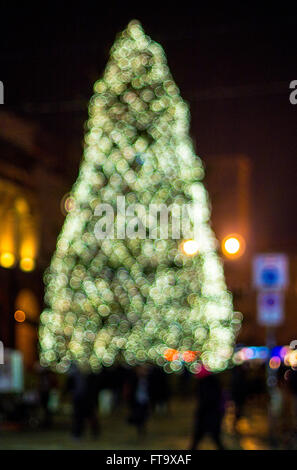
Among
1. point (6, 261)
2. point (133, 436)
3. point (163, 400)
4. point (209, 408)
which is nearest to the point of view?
point (209, 408)

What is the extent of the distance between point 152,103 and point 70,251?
5304 millimetres

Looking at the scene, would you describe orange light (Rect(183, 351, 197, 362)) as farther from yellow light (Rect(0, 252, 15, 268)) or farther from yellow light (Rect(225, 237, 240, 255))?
yellow light (Rect(225, 237, 240, 255))

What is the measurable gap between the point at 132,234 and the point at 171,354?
4.27 metres

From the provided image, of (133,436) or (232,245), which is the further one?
(133,436)

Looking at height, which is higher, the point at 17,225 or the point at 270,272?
the point at 17,225

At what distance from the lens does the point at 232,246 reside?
23.8m

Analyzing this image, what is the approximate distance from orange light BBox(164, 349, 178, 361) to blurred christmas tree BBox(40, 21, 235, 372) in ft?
0.14

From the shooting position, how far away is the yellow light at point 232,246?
77.9ft

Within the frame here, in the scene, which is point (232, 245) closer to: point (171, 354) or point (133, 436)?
point (133, 436)

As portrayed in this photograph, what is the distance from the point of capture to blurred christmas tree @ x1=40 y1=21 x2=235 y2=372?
116 ft

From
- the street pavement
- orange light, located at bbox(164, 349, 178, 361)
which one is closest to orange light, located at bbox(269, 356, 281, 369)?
the street pavement

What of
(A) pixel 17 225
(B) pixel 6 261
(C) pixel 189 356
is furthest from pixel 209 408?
(A) pixel 17 225

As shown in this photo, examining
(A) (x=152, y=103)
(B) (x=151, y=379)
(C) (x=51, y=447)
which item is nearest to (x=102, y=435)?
(C) (x=51, y=447)

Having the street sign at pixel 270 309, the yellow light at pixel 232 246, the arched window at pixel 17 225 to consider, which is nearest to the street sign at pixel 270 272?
the street sign at pixel 270 309
